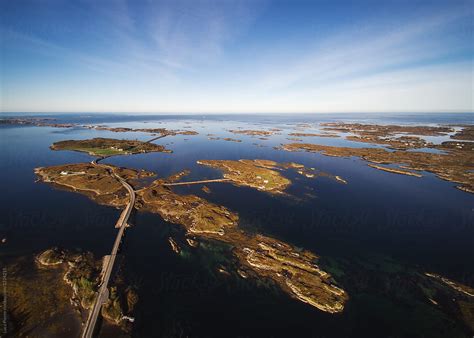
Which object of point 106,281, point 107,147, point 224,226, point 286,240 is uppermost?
point 107,147

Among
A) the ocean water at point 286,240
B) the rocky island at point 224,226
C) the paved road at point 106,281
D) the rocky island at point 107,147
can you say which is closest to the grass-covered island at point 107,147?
the rocky island at point 107,147

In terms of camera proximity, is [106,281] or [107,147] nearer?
[106,281]

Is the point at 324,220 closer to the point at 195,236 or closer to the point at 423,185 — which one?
the point at 195,236

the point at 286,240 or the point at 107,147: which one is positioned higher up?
the point at 107,147

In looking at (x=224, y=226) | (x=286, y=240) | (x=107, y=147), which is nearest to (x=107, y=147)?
(x=107, y=147)

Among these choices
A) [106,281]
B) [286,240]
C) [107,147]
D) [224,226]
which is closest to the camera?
[106,281]

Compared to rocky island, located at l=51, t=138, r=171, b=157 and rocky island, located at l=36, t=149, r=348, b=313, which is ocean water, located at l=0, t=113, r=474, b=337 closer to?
rocky island, located at l=36, t=149, r=348, b=313

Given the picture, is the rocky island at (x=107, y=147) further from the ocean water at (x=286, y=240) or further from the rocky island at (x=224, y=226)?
the ocean water at (x=286, y=240)

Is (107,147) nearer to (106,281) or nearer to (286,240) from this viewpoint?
(106,281)

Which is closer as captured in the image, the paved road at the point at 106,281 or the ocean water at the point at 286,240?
the paved road at the point at 106,281
